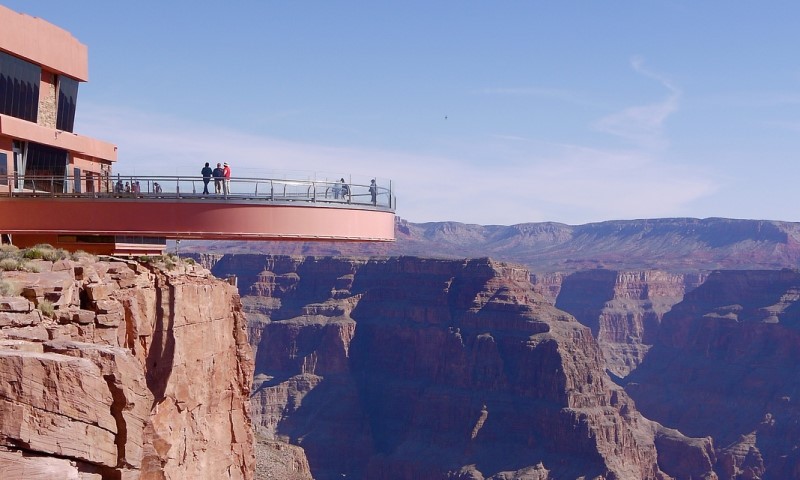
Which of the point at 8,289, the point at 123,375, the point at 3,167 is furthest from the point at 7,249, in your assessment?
the point at 123,375

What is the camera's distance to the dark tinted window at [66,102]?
32031mm

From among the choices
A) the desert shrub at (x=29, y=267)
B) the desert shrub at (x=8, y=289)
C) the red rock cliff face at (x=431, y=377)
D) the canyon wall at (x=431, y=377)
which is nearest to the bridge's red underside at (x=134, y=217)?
the desert shrub at (x=29, y=267)

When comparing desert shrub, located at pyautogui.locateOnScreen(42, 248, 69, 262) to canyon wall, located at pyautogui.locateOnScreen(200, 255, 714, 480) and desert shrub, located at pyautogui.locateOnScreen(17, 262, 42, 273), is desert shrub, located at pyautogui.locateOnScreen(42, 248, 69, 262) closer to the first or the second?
desert shrub, located at pyautogui.locateOnScreen(17, 262, 42, 273)

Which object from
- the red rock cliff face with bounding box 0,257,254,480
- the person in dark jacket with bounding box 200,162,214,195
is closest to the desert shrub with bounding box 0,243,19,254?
the red rock cliff face with bounding box 0,257,254,480

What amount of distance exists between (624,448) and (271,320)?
6950cm

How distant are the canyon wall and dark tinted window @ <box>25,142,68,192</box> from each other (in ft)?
329

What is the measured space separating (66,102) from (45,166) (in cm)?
351

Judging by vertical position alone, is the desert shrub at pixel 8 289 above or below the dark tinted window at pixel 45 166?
below

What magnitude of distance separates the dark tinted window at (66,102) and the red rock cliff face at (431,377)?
9886cm

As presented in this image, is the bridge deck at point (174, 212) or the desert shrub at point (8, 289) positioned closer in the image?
the desert shrub at point (8, 289)

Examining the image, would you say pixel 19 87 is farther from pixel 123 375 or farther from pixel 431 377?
pixel 431 377

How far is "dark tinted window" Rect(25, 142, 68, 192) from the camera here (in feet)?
90.7

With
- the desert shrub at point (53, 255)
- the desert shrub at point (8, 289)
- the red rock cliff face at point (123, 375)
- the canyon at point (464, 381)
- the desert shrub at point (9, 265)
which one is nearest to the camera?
the red rock cliff face at point (123, 375)

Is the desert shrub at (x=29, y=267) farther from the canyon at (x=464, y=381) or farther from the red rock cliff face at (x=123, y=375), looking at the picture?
the canyon at (x=464, y=381)
